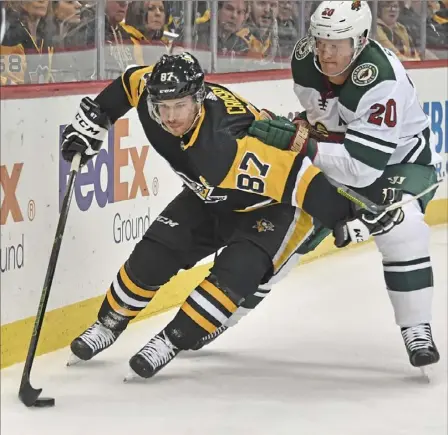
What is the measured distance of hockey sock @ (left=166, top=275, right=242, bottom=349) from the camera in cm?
327

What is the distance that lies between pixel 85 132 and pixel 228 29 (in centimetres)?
178

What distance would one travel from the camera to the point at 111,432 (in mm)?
2939

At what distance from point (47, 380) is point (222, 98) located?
927 mm

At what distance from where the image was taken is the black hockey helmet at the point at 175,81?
311 centimetres

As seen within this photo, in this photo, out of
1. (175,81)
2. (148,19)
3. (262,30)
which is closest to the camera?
(175,81)

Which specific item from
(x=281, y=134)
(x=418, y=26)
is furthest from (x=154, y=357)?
(x=418, y=26)

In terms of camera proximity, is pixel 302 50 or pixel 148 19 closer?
pixel 302 50

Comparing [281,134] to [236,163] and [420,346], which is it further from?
[420,346]

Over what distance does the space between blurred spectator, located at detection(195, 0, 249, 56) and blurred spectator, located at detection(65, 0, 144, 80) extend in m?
0.51

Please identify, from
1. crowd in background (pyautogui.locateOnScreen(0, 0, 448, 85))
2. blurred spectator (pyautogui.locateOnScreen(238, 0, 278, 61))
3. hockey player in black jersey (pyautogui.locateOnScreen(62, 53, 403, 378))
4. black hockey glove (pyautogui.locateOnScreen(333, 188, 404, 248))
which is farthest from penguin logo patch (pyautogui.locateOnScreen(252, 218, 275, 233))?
blurred spectator (pyautogui.locateOnScreen(238, 0, 278, 61))

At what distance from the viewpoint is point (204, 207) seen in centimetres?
348

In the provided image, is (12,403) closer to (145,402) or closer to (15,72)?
(145,402)

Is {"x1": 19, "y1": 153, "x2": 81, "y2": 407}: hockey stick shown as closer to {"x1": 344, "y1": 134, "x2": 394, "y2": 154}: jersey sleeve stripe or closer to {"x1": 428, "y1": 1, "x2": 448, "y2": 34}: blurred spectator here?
{"x1": 344, "y1": 134, "x2": 394, "y2": 154}: jersey sleeve stripe

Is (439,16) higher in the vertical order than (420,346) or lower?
higher
